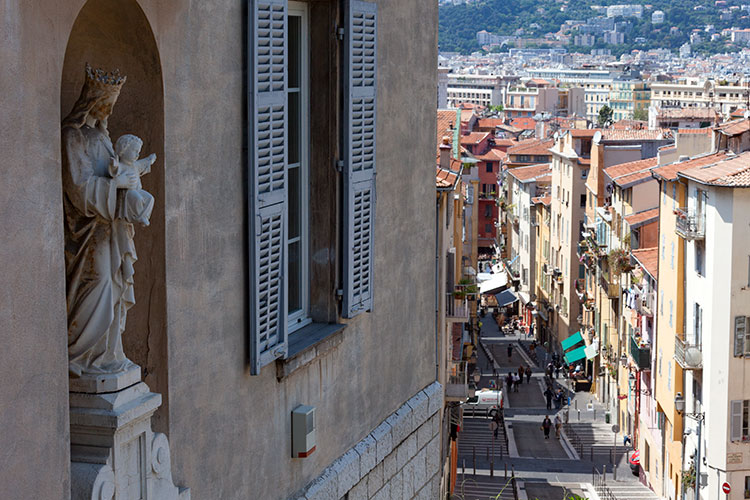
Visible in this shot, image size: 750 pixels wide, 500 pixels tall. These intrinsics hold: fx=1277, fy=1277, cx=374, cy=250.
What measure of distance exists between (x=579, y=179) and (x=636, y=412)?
22905 millimetres

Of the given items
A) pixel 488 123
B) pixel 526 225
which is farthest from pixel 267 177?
pixel 488 123

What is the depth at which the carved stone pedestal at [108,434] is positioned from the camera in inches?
201

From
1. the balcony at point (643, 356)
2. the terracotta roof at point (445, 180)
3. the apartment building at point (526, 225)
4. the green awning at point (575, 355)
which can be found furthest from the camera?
the apartment building at point (526, 225)

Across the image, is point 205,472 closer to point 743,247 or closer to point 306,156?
point 306,156

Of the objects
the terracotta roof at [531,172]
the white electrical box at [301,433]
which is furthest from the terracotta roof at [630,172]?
the white electrical box at [301,433]

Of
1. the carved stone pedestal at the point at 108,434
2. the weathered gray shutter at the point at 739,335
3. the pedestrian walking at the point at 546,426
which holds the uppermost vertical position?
the carved stone pedestal at the point at 108,434

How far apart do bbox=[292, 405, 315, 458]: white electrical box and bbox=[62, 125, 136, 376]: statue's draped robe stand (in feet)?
7.56

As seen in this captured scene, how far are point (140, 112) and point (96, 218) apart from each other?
697 millimetres

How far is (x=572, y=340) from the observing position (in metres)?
68.9

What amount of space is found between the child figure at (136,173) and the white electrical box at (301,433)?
8.01 ft

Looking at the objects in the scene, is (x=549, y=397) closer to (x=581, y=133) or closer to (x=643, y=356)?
(x=643, y=356)

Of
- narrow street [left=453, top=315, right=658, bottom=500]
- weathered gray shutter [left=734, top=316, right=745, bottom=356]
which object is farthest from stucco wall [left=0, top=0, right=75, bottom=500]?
weathered gray shutter [left=734, top=316, right=745, bottom=356]

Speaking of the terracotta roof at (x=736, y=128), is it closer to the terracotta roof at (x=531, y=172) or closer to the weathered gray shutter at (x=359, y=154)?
the weathered gray shutter at (x=359, y=154)

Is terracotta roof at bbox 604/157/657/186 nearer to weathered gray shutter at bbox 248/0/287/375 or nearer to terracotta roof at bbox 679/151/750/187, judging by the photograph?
terracotta roof at bbox 679/151/750/187
